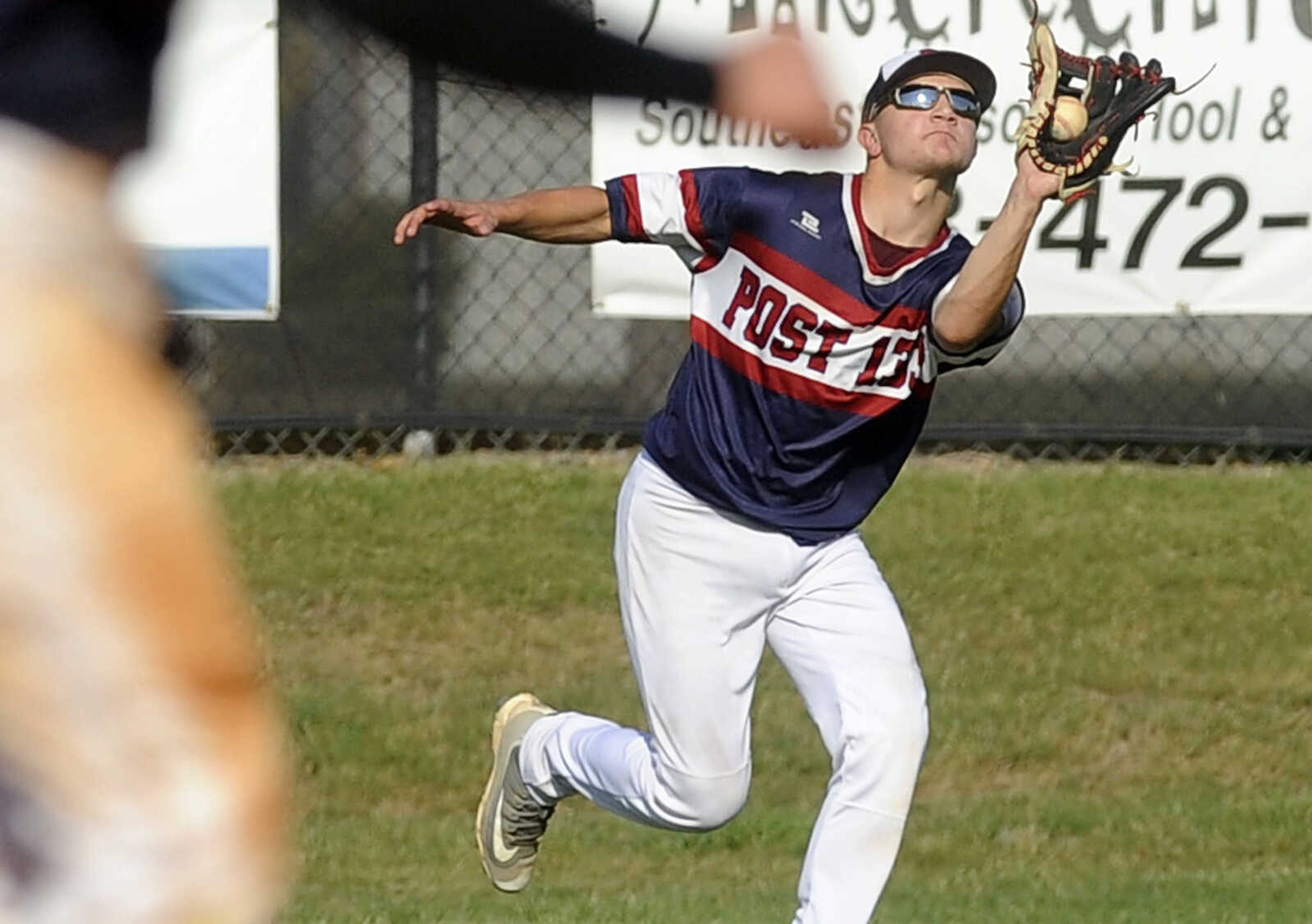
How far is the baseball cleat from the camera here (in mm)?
6551

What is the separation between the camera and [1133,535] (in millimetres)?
9867

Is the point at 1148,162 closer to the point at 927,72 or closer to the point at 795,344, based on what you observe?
the point at 927,72

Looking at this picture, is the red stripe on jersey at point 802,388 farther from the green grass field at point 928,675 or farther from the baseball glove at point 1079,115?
the green grass field at point 928,675

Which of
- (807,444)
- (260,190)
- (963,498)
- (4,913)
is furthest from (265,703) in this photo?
(963,498)

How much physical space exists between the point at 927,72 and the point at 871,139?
0.20 metres

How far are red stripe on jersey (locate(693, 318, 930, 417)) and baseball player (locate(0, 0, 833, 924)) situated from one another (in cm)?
378

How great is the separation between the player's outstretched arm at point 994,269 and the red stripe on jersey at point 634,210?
0.73 metres

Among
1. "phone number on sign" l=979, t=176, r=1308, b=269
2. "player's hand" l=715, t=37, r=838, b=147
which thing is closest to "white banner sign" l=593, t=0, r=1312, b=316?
"phone number on sign" l=979, t=176, r=1308, b=269

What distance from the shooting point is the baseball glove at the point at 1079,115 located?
17.7 feet

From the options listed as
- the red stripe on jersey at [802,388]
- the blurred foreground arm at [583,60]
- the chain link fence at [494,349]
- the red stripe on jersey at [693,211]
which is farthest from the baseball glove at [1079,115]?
the chain link fence at [494,349]

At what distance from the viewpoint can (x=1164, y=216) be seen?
937 centimetres

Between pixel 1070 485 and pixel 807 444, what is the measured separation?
4250mm

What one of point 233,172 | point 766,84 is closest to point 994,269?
point 766,84

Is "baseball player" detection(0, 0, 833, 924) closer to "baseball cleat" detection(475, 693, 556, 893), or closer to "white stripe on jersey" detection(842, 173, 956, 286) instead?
"white stripe on jersey" detection(842, 173, 956, 286)
